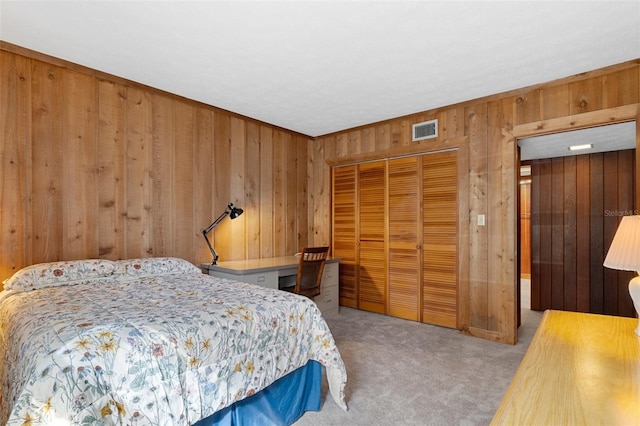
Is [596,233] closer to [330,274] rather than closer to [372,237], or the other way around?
[372,237]

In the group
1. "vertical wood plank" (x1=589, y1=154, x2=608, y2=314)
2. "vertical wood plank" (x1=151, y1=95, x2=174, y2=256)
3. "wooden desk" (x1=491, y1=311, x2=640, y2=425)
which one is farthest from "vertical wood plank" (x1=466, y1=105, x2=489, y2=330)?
"vertical wood plank" (x1=151, y1=95, x2=174, y2=256)

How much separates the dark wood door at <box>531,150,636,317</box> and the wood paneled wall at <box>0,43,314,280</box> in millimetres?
3491

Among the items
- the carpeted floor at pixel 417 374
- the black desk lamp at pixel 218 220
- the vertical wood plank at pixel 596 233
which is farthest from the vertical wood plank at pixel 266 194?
the vertical wood plank at pixel 596 233

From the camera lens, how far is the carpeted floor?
1957 mm

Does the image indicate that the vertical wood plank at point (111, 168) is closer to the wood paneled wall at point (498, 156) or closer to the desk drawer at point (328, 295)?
the desk drawer at point (328, 295)

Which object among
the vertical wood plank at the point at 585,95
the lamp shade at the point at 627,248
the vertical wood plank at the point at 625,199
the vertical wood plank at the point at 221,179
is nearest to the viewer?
the lamp shade at the point at 627,248

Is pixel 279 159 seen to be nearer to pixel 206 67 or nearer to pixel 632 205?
pixel 206 67

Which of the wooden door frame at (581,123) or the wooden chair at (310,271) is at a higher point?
the wooden door frame at (581,123)

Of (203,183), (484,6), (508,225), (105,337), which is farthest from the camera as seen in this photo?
(203,183)

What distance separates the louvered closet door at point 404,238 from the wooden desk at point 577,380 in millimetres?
2326

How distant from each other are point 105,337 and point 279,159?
3.31 m

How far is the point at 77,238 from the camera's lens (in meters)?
2.63

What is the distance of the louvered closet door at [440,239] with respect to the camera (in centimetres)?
355

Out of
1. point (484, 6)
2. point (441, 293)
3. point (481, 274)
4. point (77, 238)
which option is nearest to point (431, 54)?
point (484, 6)
